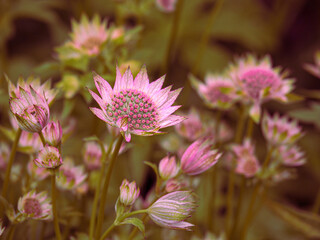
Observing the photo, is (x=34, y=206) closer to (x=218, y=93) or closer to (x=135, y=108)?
(x=135, y=108)

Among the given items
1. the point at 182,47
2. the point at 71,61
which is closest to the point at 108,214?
the point at 71,61

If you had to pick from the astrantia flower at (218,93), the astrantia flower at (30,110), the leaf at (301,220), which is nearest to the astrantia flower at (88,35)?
the astrantia flower at (218,93)

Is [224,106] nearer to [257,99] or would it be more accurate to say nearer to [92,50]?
[257,99]

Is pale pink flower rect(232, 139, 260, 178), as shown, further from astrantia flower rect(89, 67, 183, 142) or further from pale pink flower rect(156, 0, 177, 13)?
pale pink flower rect(156, 0, 177, 13)

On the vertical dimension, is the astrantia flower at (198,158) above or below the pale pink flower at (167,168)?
above

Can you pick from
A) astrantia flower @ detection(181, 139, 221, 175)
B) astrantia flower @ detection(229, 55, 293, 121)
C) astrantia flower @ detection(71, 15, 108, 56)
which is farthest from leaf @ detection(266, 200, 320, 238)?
astrantia flower @ detection(71, 15, 108, 56)

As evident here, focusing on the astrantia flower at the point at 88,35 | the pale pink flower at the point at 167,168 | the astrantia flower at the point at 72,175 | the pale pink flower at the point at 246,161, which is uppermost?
the astrantia flower at the point at 88,35

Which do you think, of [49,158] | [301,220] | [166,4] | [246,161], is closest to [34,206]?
[49,158]

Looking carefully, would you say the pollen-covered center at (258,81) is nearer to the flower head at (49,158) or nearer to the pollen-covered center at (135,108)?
the pollen-covered center at (135,108)
